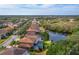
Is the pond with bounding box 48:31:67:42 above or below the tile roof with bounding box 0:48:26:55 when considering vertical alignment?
above

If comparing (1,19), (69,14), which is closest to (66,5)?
(69,14)

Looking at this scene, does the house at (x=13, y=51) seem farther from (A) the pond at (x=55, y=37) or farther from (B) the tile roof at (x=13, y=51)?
(A) the pond at (x=55, y=37)

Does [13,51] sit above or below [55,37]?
below

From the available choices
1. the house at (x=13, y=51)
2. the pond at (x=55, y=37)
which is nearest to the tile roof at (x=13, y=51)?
the house at (x=13, y=51)

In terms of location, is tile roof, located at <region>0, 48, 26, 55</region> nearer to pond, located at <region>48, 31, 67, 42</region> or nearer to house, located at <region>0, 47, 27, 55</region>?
house, located at <region>0, 47, 27, 55</region>

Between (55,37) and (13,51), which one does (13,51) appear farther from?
(55,37)

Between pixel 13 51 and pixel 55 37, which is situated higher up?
pixel 55 37

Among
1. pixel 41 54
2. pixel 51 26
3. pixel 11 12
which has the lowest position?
pixel 41 54

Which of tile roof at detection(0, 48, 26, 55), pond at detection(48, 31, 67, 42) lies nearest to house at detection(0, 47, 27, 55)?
tile roof at detection(0, 48, 26, 55)

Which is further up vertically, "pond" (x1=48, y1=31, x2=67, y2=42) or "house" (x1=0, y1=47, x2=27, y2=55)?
"pond" (x1=48, y1=31, x2=67, y2=42)

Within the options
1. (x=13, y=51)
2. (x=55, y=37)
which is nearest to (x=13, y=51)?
(x=13, y=51)
